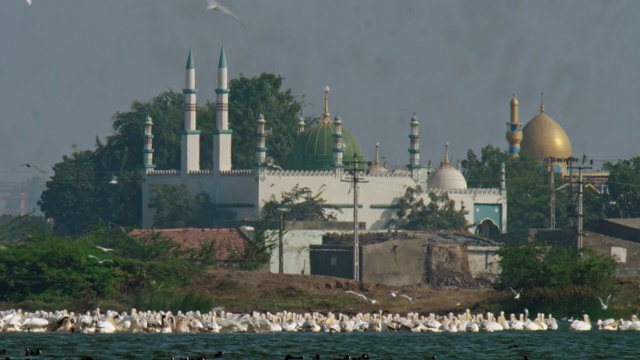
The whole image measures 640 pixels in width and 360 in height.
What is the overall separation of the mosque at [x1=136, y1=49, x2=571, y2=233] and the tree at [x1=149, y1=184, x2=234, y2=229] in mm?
607

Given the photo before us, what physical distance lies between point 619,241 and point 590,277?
1888 centimetres

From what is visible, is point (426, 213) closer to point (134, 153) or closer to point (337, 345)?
point (134, 153)

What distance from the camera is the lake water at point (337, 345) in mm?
32312

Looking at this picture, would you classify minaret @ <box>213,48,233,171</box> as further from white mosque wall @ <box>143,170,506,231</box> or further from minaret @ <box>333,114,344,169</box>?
minaret @ <box>333,114,344,169</box>

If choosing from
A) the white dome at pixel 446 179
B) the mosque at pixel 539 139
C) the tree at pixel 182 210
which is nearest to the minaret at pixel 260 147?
the tree at pixel 182 210

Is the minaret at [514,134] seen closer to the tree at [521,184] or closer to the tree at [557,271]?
the tree at [521,184]

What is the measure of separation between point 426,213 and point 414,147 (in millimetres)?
5269

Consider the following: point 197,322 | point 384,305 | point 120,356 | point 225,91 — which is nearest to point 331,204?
point 225,91

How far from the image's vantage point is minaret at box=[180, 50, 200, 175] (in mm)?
77375

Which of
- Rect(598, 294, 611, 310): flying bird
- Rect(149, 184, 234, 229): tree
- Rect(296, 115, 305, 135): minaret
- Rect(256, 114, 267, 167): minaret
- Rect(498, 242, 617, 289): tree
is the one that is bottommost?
Rect(598, 294, 611, 310): flying bird

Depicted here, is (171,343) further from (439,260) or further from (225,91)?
(225,91)

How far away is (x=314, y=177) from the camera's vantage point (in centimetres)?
7450

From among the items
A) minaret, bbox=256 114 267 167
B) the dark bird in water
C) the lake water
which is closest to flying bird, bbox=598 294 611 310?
the lake water

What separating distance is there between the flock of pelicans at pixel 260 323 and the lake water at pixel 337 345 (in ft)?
2.07
